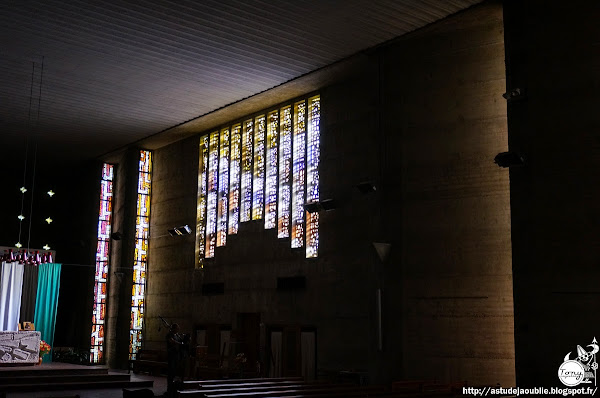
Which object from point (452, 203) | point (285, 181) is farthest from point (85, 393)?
point (452, 203)

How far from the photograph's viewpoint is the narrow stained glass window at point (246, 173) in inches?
650

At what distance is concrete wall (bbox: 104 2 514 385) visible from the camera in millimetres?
11062

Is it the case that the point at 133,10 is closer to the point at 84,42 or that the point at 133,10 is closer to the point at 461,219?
the point at 84,42

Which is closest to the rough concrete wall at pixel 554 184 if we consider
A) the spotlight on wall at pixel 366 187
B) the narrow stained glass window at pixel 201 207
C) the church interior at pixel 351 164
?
the church interior at pixel 351 164

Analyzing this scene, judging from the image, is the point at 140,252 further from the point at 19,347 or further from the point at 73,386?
the point at 73,386

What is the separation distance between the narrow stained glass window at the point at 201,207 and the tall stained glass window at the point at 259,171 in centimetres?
234

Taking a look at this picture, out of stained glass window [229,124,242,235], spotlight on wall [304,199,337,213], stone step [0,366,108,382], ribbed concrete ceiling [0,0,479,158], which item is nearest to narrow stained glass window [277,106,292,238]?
ribbed concrete ceiling [0,0,479,158]

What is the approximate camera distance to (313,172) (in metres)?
14.8

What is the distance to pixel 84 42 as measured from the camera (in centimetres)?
1220

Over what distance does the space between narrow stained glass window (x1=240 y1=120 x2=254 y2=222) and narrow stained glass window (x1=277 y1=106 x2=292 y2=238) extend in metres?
1.23

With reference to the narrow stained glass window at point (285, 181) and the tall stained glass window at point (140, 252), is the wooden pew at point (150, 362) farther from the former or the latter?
the narrow stained glass window at point (285, 181)

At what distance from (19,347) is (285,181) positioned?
695 cm

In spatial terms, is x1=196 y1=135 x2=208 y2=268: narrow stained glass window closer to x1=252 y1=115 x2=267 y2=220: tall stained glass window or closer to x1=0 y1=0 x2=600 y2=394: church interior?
x1=0 y1=0 x2=600 y2=394: church interior

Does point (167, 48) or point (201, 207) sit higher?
point (167, 48)
